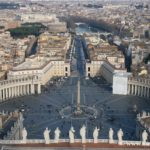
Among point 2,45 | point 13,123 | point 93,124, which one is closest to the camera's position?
point 13,123

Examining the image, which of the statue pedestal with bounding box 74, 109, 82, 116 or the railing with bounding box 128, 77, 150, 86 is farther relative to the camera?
the railing with bounding box 128, 77, 150, 86

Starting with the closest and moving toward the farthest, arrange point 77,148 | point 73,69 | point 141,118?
1. point 77,148
2. point 141,118
3. point 73,69

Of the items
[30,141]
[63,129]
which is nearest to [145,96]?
[63,129]

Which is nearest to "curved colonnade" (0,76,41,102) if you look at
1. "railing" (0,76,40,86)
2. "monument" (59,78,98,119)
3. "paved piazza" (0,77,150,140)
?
"railing" (0,76,40,86)

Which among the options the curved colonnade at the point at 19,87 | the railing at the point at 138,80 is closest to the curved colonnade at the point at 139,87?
the railing at the point at 138,80

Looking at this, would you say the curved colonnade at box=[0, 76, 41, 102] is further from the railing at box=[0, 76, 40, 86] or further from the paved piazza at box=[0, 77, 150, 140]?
the paved piazza at box=[0, 77, 150, 140]

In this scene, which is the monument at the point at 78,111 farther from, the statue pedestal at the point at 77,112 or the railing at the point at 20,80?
the railing at the point at 20,80

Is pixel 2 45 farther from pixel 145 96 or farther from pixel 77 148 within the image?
pixel 77 148
